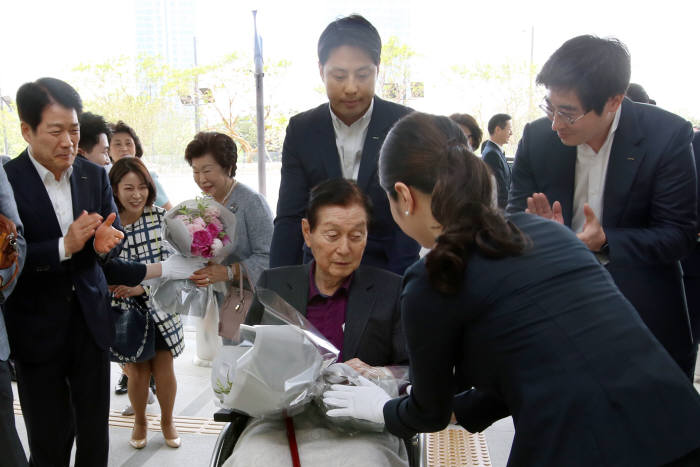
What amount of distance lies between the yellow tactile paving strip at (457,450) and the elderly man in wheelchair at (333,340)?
39.7 inches

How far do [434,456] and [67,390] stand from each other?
150 centimetres

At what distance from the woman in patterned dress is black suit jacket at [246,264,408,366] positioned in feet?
3.49

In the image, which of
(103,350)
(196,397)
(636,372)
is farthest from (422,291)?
(196,397)

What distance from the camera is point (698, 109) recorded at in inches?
156

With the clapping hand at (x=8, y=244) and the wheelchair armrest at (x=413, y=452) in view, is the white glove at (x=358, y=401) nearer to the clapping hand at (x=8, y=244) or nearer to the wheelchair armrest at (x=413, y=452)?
the wheelchair armrest at (x=413, y=452)

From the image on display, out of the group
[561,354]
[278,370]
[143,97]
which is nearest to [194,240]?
[278,370]

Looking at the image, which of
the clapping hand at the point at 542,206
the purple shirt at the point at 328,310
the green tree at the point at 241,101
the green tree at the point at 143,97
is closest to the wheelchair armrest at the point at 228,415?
the purple shirt at the point at 328,310

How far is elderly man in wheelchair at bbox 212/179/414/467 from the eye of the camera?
1.33m

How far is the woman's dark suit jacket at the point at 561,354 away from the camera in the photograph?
0.88 metres

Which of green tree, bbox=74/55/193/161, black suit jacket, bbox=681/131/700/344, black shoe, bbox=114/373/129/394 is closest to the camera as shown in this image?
black suit jacket, bbox=681/131/700/344

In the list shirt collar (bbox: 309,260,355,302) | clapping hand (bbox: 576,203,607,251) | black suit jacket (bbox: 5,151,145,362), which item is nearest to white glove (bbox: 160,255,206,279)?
black suit jacket (bbox: 5,151,145,362)

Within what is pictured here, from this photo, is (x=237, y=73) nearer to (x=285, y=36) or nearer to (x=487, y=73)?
(x=285, y=36)

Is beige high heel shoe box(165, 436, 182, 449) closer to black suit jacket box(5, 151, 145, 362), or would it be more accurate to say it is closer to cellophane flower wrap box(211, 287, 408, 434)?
black suit jacket box(5, 151, 145, 362)

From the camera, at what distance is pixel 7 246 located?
1.66 meters
